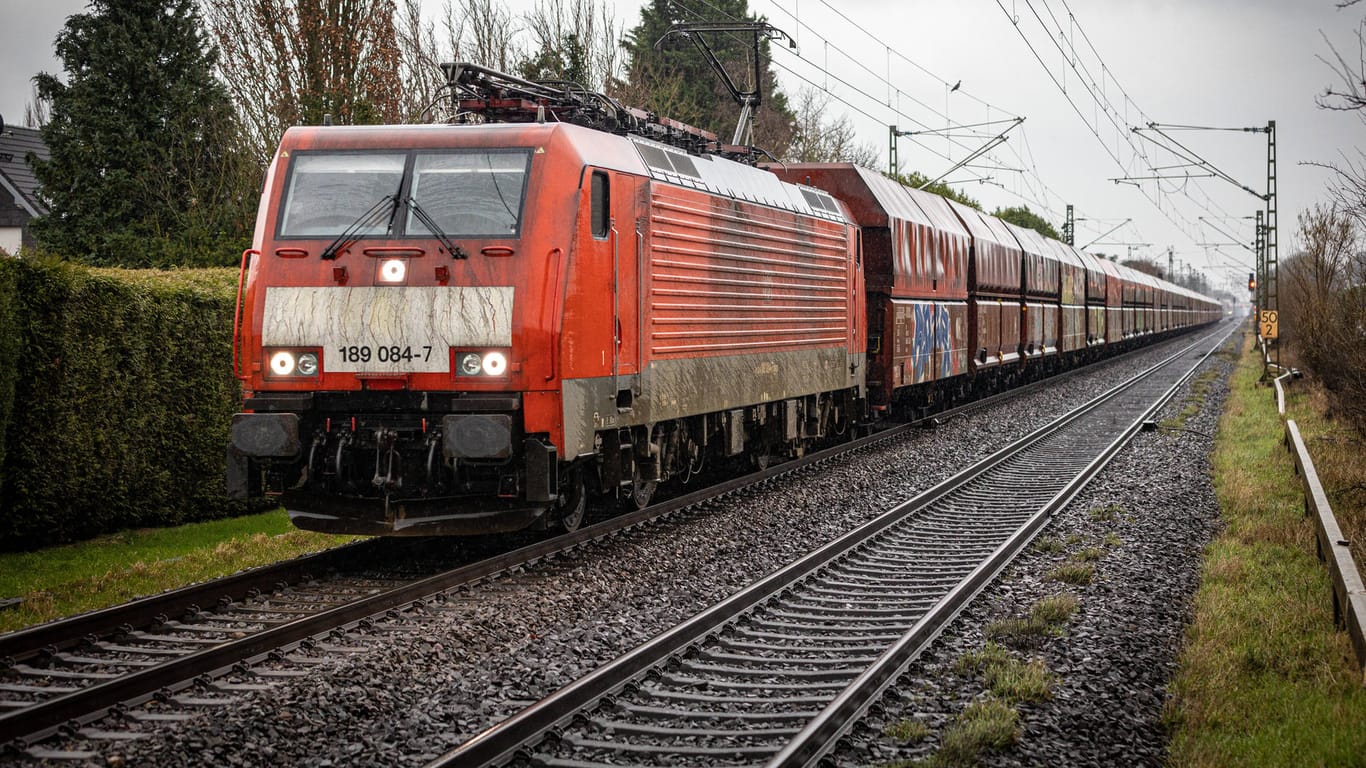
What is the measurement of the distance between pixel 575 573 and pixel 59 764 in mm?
4405

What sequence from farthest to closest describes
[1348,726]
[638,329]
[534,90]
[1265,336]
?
[1265,336] → [534,90] → [638,329] → [1348,726]

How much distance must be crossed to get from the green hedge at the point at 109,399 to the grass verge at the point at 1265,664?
869 centimetres

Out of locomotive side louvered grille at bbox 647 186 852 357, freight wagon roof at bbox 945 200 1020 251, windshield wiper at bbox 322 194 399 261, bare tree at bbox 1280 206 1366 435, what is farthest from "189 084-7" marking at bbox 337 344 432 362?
freight wagon roof at bbox 945 200 1020 251

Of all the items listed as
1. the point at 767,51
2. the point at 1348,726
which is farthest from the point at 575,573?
the point at 767,51

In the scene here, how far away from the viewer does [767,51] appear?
173 ft

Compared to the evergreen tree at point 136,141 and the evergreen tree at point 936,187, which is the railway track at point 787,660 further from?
the evergreen tree at point 936,187

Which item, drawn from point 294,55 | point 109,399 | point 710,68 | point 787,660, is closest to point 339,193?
point 109,399

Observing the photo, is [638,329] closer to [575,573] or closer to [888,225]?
[575,573]

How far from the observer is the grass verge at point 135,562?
27.7ft

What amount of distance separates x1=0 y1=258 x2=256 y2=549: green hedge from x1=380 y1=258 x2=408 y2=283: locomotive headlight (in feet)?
10.3

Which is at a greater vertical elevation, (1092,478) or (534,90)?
(534,90)

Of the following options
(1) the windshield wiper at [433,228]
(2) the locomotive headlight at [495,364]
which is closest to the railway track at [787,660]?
(2) the locomotive headlight at [495,364]

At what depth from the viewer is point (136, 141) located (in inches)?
952

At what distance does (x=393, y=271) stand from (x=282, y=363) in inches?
42.0
